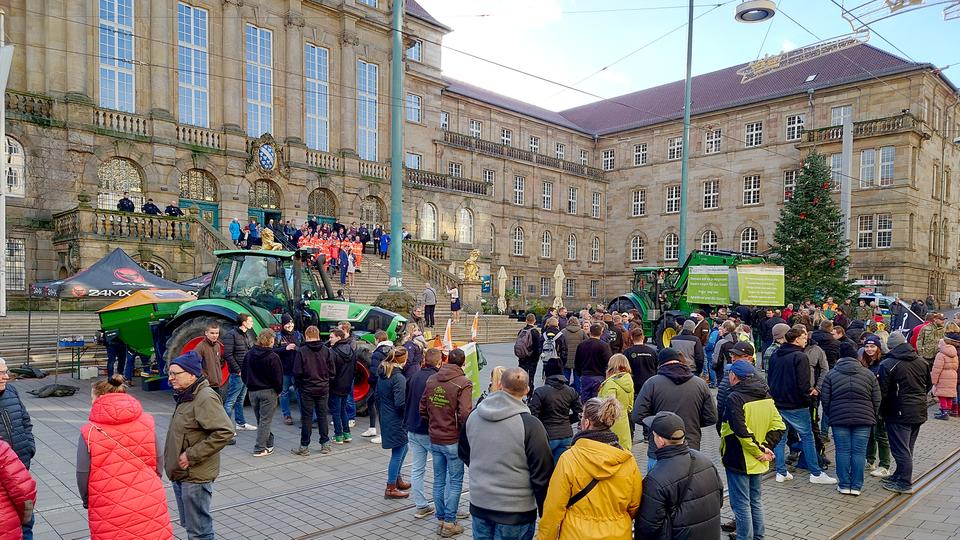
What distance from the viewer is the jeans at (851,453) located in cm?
720

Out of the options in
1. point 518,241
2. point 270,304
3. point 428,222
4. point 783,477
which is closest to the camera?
point 783,477

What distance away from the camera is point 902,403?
751 centimetres

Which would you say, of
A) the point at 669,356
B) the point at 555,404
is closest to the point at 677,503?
the point at 555,404

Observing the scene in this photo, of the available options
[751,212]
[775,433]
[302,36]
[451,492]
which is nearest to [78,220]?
[302,36]

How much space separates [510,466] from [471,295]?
23646 mm

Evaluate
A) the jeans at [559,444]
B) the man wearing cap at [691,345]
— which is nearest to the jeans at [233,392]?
the jeans at [559,444]

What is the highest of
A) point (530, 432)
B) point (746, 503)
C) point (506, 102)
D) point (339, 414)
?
point (506, 102)

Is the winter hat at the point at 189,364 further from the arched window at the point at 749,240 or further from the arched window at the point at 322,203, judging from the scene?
the arched window at the point at 749,240

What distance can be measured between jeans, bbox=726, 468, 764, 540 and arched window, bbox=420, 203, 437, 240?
1271 inches

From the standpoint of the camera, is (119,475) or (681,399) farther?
(681,399)

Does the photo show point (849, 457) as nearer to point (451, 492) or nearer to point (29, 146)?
point (451, 492)

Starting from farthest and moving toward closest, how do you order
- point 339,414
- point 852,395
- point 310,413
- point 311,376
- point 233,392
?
point 233,392, point 339,414, point 310,413, point 311,376, point 852,395

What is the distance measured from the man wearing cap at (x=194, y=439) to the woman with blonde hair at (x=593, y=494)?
109 inches

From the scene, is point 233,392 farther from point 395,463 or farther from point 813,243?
point 813,243
